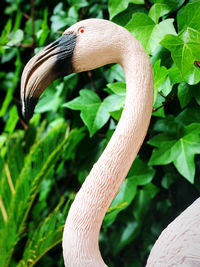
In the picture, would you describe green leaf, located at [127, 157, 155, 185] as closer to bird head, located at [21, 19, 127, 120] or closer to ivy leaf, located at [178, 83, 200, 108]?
ivy leaf, located at [178, 83, 200, 108]

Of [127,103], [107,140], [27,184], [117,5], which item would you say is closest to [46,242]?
[27,184]

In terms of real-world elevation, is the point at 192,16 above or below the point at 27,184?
above

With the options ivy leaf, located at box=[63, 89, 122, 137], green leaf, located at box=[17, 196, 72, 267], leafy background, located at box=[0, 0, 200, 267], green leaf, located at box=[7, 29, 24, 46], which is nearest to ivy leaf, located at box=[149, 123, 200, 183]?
leafy background, located at box=[0, 0, 200, 267]

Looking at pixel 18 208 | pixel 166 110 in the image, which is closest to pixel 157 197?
pixel 166 110

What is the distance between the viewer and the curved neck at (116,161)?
484 mm

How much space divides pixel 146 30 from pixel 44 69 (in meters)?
0.26

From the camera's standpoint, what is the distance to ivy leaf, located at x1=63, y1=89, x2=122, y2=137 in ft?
2.59

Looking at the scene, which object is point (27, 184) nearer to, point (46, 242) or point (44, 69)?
point (46, 242)

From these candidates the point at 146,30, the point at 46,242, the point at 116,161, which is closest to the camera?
the point at 116,161

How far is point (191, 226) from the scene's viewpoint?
1.57 feet

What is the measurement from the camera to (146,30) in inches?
26.5

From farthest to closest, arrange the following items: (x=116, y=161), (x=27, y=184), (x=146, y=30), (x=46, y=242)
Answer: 1. (x=27, y=184)
2. (x=46, y=242)
3. (x=146, y=30)
4. (x=116, y=161)

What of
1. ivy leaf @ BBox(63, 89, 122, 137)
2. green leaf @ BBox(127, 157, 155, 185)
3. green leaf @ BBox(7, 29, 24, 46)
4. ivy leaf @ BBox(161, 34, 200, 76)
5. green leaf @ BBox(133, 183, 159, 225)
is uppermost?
ivy leaf @ BBox(161, 34, 200, 76)

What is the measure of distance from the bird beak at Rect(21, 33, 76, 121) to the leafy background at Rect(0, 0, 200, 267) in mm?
176
